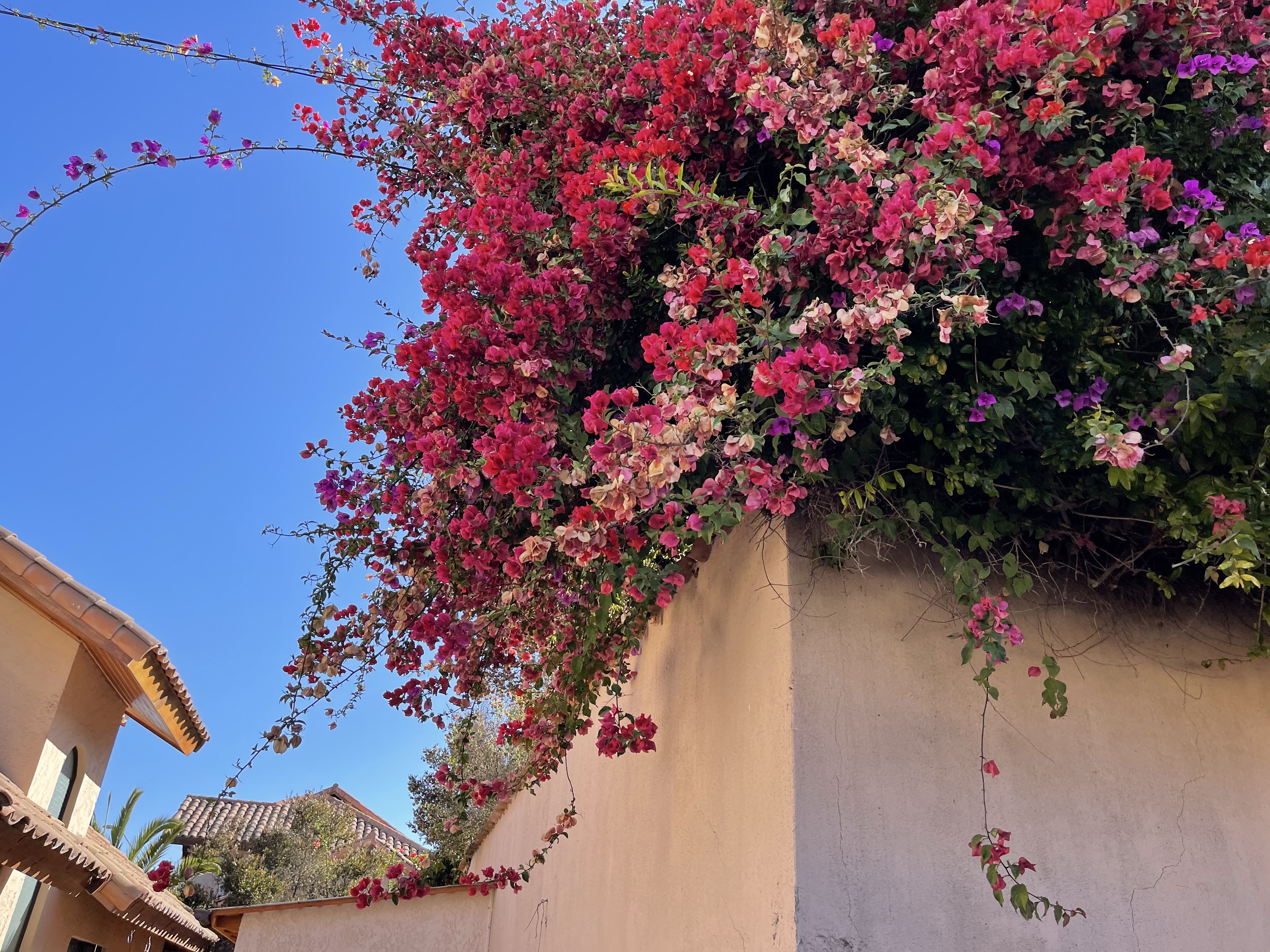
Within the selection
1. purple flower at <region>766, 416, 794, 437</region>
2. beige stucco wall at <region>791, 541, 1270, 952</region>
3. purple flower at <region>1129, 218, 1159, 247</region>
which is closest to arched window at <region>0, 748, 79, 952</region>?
beige stucco wall at <region>791, 541, 1270, 952</region>

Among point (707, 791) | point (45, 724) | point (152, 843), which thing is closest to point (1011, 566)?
point (707, 791)

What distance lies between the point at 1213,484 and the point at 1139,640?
100cm

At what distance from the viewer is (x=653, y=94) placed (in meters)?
3.01

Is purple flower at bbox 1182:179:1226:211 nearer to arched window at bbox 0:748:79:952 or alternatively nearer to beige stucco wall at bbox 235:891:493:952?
arched window at bbox 0:748:79:952

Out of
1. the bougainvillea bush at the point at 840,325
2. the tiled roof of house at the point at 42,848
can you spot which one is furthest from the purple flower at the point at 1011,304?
the tiled roof of house at the point at 42,848

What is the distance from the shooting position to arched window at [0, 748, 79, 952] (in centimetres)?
718

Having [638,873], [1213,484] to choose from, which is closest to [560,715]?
[638,873]

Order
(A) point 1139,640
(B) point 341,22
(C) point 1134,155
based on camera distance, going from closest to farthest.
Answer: (C) point 1134,155, (A) point 1139,640, (B) point 341,22

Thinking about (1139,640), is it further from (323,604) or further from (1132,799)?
(323,604)

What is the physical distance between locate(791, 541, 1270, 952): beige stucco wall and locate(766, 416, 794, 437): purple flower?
742 millimetres

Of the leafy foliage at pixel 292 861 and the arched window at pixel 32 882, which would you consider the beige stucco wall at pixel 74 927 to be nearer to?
the arched window at pixel 32 882

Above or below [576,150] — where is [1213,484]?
below

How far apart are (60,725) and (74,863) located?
155 centimetres

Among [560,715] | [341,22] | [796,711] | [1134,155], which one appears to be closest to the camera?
A: [1134,155]
